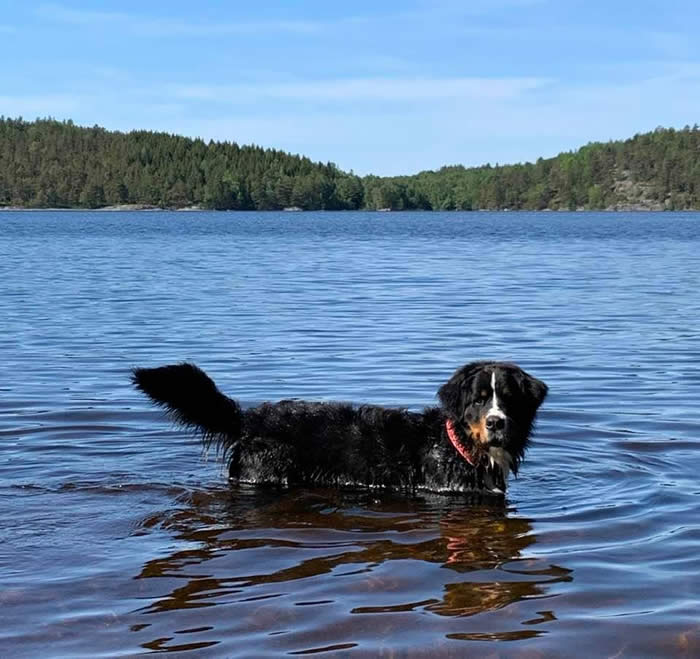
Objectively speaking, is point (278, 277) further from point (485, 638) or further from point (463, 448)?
point (485, 638)

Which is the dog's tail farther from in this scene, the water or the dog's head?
the dog's head

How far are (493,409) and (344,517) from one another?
1.43 metres

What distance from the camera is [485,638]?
6145 millimetres

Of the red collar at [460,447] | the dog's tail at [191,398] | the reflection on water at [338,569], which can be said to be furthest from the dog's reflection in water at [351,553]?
the dog's tail at [191,398]

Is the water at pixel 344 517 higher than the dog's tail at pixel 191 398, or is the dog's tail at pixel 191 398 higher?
the dog's tail at pixel 191 398

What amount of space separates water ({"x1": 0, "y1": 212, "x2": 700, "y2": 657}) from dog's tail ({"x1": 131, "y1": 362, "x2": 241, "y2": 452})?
598mm

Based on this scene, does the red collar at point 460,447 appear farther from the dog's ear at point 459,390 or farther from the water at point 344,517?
the water at point 344,517

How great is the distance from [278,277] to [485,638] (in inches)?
1277

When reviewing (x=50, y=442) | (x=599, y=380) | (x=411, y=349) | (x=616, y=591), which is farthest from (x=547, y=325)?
(x=616, y=591)

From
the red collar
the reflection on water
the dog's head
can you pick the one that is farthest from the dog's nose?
the reflection on water

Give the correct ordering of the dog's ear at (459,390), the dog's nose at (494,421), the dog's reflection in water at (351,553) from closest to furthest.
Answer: the dog's reflection in water at (351,553)
the dog's nose at (494,421)
the dog's ear at (459,390)

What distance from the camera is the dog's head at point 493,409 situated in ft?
29.5

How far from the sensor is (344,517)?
8859 mm

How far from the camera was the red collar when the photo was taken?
9.36 meters
